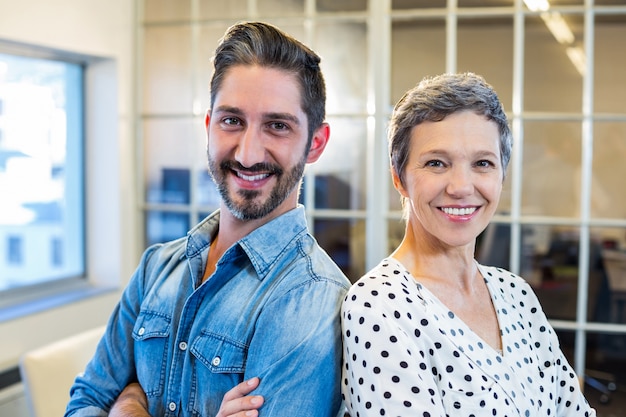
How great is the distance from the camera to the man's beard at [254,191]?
1.25 m

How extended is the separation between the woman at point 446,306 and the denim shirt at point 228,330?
0.07 metres

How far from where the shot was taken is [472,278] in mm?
1322

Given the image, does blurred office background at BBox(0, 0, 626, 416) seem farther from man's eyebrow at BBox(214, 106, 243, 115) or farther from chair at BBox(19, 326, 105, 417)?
man's eyebrow at BBox(214, 106, 243, 115)

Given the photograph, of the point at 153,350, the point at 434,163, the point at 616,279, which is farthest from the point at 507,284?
the point at 616,279

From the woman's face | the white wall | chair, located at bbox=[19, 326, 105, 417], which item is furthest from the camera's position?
the white wall

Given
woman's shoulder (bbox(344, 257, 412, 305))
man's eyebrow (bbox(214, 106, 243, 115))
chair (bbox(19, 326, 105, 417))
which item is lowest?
chair (bbox(19, 326, 105, 417))

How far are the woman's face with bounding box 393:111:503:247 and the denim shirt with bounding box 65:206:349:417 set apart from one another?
0.70 ft

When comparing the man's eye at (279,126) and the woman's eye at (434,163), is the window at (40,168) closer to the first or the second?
the man's eye at (279,126)

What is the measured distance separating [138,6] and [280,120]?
267cm

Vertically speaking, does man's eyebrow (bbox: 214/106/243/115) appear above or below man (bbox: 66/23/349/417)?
above

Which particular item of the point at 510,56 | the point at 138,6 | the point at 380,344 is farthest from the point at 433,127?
the point at 138,6

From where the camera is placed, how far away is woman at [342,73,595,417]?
1112 mm

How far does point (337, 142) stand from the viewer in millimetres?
3326

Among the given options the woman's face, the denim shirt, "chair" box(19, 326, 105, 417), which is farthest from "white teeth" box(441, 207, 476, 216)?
"chair" box(19, 326, 105, 417)
